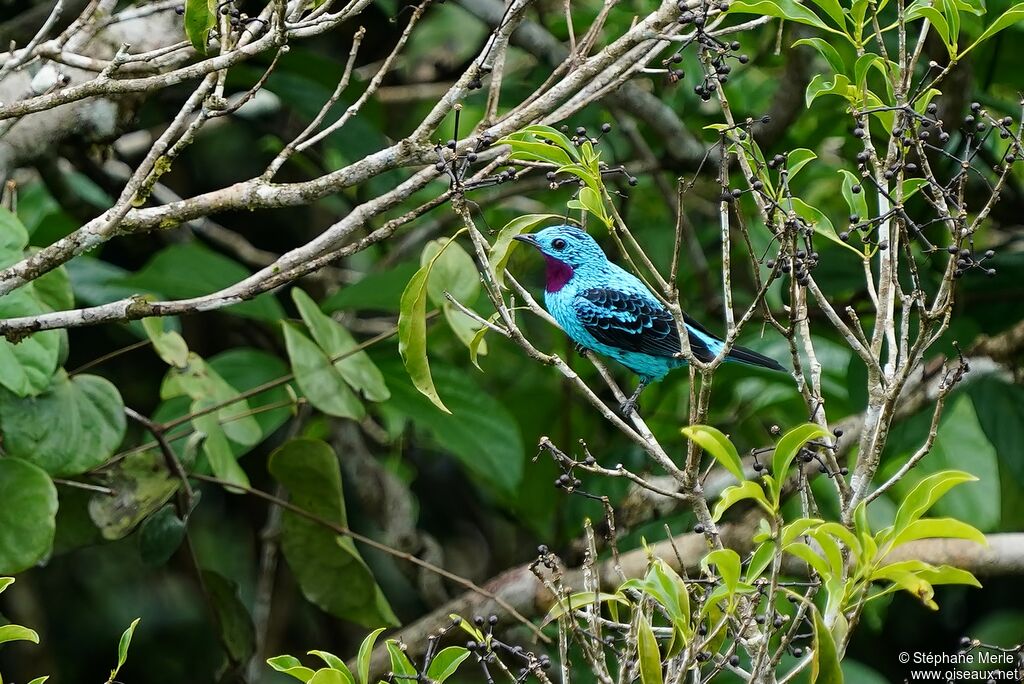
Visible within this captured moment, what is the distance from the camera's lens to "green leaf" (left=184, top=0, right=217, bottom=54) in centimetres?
202

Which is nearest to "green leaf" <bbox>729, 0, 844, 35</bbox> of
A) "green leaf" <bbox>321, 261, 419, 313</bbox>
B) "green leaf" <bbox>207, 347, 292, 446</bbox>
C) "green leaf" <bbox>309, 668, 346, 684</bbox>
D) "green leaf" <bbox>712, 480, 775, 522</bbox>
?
"green leaf" <bbox>712, 480, 775, 522</bbox>

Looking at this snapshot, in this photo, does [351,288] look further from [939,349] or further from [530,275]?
[939,349]

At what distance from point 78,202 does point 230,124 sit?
5.27 ft

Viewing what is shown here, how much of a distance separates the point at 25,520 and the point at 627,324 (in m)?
1.47

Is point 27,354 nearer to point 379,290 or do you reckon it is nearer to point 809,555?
point 379,290

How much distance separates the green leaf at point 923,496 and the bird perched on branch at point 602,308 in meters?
1.19

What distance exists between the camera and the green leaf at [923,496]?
5.08 ft

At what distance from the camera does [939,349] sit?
11.1 feet

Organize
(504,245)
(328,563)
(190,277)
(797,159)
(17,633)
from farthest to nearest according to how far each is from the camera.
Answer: (190,277), (328,563), (797,159), (504,245), (17,633)

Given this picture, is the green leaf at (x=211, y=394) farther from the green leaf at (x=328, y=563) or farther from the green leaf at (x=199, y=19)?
the green leaf at (x=199, y=19)

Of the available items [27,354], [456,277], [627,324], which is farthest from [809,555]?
[27,354]

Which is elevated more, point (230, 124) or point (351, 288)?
point (230, 124)

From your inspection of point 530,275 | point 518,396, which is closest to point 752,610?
point 518,396

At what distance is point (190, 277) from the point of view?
348cm
